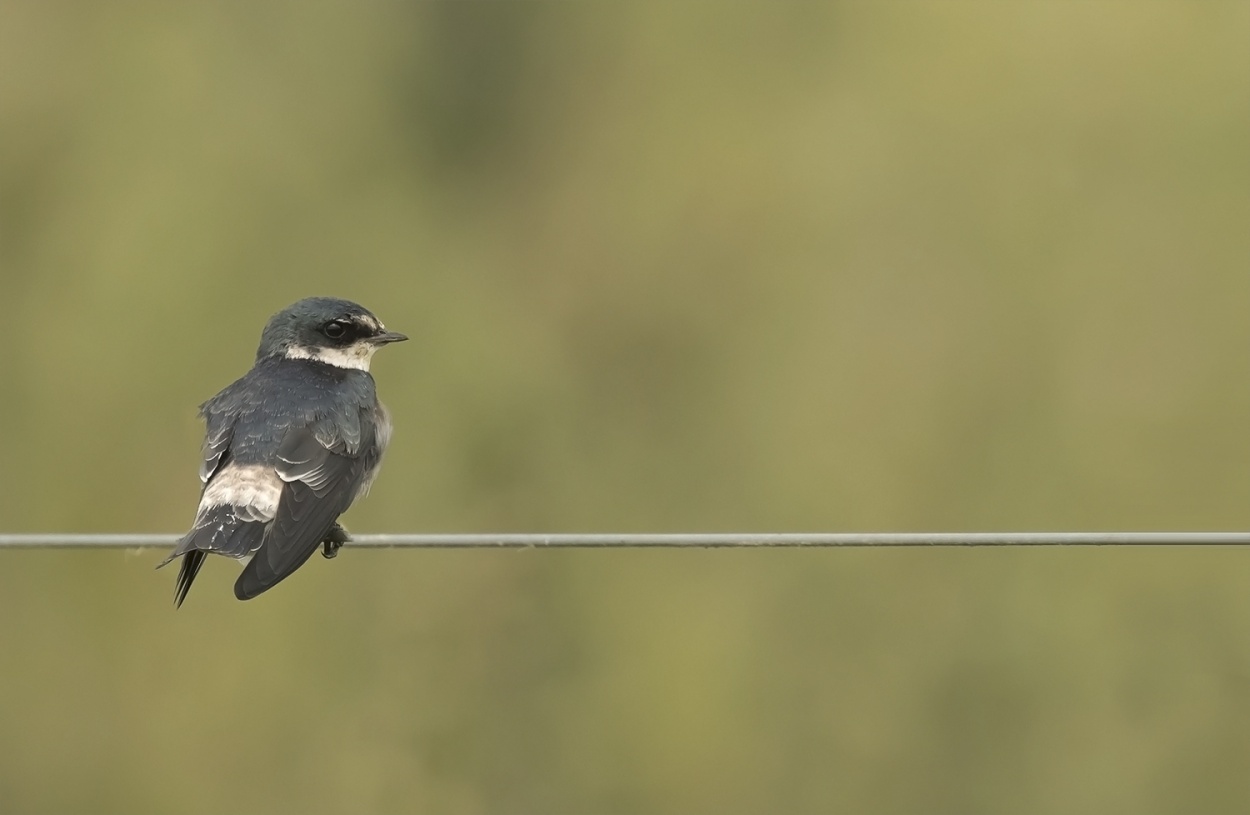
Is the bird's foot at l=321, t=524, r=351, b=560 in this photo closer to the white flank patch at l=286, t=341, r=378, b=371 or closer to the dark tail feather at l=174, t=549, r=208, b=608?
the dark tail feather at l=174, t=549, r=208, b=608

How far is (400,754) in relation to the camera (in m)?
12.8

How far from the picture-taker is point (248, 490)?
211 inches

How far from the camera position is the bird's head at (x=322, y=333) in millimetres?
6172

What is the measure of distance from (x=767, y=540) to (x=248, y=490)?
1884mm

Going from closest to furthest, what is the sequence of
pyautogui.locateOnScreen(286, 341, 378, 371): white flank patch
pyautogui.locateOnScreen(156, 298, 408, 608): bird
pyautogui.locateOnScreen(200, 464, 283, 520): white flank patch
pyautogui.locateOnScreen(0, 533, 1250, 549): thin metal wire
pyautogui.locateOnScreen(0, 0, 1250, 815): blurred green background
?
1. pyautogui.locateOnScreen(0, 533, 1250, 549): thin metal wire
2. pyautogui.locateOnScreen(156, 298, 408, 608): bird
3. pyautogui.locateOnScreen(200, 464, 283, 520): white flank patch
4. pyautogui.locateOnScreen(286, 341, 378, 371): white flank patch
5. pyautogui.locateOnScreen(0, 0, 1250, 815): blurred green background

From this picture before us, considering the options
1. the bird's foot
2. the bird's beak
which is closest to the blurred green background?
the bird's beak

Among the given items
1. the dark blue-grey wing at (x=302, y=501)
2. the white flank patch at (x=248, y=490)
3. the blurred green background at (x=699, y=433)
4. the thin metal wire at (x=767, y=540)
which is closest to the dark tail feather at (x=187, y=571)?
the white flank patch at (x=248, y=490)

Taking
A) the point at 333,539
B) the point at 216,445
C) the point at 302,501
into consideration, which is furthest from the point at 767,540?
the point at 216,445

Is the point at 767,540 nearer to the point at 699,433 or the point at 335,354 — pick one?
the point at 335,354

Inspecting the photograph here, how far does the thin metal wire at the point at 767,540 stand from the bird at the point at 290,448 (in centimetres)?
52

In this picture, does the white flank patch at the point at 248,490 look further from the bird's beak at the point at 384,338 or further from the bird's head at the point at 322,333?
the bird's beak at the point at 384,338

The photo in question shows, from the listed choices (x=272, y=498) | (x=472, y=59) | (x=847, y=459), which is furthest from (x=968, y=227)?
(x=272, y=498)

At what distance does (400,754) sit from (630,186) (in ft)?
18.5

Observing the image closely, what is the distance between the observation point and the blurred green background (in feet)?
41.8
